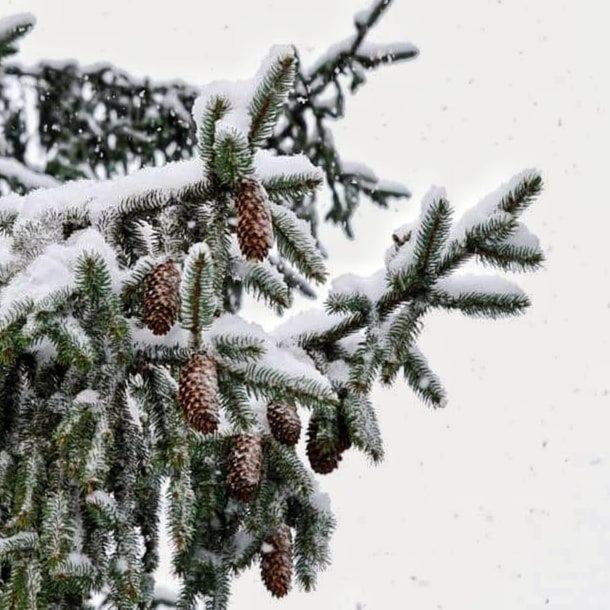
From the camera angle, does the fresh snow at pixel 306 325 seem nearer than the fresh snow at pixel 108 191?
No

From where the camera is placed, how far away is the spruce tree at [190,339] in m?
1.57

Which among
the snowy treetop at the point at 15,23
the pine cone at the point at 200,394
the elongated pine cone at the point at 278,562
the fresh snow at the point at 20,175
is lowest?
the elongated pine cone at the point at 278,562

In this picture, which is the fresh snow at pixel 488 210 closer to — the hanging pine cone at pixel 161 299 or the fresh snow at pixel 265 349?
the fresh snow at pixel 265 349

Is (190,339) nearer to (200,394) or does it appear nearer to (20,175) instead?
(200,394)

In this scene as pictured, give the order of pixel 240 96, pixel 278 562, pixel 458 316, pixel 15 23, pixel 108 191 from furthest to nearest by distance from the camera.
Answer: pixel 458 316
pixel 15 23
pixel 278 562
pixel 108 191
pixel 240 96

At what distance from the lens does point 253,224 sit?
60.5 inches

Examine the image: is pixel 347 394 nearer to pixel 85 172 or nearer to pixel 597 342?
pixel 85 172

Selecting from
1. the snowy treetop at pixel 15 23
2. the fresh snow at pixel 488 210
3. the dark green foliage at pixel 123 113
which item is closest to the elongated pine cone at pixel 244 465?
the fresh snow at pixel 488 210

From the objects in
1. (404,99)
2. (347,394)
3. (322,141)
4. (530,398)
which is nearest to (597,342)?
(530,398)

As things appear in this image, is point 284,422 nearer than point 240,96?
No

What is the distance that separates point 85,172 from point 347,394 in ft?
9.96

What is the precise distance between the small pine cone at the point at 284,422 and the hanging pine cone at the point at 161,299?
1.49ft

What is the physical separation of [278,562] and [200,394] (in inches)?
27.1

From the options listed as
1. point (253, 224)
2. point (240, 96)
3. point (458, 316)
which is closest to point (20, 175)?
point (240, 96)
